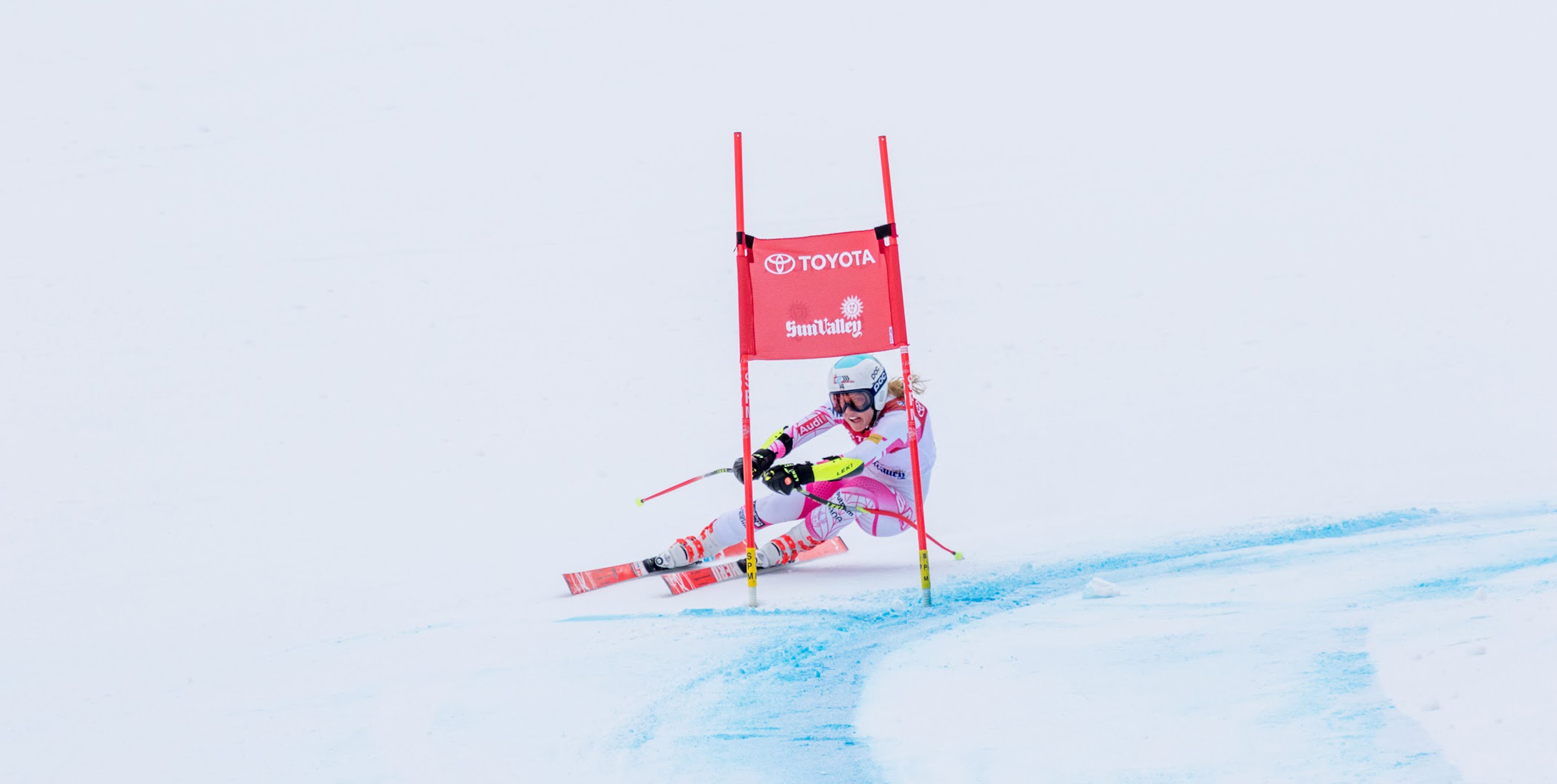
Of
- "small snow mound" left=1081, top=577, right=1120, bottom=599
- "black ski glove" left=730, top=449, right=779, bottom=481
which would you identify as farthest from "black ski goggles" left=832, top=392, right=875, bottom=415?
"small snow mound" left=1081, top=577, right=1120, bottom=599

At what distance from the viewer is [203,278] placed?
417 inches

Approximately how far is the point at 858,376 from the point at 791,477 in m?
0.63

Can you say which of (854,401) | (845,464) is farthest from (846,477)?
(854,401)

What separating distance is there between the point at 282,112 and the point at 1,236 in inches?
139

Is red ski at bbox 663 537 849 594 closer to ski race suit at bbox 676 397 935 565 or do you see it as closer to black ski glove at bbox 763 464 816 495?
ski race suit at bbox 676 397 935 565

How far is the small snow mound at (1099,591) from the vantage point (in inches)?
170

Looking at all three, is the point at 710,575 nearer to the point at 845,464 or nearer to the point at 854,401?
the point at 845,464

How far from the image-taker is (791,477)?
184 inches

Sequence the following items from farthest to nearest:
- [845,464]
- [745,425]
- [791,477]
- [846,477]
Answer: [846,477] < [845,464] < [791,477] < [745,425]

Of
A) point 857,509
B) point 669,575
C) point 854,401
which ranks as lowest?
point 669,575

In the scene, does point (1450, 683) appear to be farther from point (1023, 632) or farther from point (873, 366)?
point (873, 366)

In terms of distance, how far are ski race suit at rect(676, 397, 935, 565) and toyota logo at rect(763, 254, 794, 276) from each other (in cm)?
85

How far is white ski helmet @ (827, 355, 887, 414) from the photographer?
16.7ft

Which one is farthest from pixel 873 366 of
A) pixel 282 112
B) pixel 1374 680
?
pixel 282 112
